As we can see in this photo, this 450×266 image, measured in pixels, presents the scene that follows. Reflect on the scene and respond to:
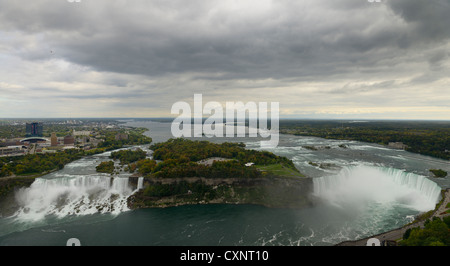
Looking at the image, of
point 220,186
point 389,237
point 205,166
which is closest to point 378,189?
point 389,237

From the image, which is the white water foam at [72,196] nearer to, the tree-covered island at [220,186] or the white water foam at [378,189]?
the tree-covered island at [220,186]

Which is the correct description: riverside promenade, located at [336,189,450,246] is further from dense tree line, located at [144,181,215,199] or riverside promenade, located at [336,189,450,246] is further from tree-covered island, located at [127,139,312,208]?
dense tree line, located at [144,181,215,199]

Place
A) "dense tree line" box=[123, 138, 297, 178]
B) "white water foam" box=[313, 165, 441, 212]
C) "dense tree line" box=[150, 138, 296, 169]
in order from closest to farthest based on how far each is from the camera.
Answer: "white water foam" box=[313, 165, 441, 212], "dense tree line" box=[123, 138, 297, 178], "dense tree line" box=[150, 138, 296, 169]

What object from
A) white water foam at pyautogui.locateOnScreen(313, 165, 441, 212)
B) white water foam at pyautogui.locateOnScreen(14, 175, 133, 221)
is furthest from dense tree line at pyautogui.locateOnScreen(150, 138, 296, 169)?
white water foam at pyautogui.locateOnScreen(14, 175, 133, 221)
